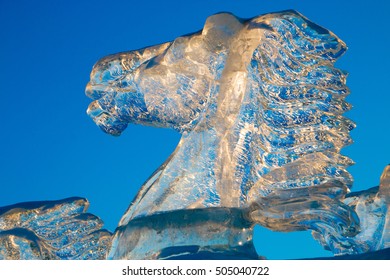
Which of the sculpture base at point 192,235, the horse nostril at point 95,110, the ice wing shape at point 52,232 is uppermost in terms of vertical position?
the horse nostril at point 95,110

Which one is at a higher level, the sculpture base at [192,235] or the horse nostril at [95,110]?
the horse nostril at [95,110]

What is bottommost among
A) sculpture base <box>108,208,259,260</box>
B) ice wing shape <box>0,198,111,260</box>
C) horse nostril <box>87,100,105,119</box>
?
sculpture base <box>108,208,259,260</box>

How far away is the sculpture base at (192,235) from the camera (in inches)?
113

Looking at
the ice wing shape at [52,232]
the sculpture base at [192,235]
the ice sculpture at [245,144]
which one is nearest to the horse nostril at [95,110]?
the ice sculpture at [245,144]

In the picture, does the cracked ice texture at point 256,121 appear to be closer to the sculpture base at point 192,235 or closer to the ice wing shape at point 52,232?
the sculpture base at point 192,235

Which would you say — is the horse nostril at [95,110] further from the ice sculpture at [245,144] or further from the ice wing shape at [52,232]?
the ice wing shape at [52,232]

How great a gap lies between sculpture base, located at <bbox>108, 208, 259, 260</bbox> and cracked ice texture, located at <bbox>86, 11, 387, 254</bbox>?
1.6 inches

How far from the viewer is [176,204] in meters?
2.99

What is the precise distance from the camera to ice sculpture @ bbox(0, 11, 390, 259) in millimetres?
2885

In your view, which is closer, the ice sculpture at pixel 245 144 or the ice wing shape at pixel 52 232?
the ice sculpture at pixel 245 144

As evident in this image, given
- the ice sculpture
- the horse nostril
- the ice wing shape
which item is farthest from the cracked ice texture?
the ice wing shape

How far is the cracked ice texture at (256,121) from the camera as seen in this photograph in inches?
114

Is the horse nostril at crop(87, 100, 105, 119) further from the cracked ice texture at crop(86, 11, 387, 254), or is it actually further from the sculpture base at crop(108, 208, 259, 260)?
the sculpture base at crop(108, 208, 259, 260)

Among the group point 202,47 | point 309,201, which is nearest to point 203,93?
point 202,47
